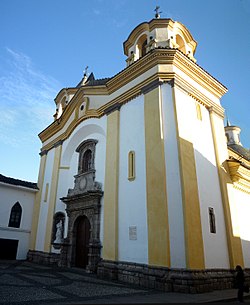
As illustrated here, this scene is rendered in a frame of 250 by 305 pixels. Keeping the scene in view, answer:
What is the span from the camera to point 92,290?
7516 millimetres

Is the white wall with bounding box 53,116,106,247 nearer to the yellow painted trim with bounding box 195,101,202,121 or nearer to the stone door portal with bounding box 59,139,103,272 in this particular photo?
the stone door portal with bounding box 59,139,103,272

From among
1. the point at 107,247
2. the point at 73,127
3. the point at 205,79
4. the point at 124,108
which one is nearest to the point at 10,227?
the point at 73,127

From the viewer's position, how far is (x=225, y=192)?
1076 cm

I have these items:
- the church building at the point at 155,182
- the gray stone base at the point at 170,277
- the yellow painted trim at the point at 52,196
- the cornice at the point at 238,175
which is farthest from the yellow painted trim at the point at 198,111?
the yellow painted trim at the point at 52,196

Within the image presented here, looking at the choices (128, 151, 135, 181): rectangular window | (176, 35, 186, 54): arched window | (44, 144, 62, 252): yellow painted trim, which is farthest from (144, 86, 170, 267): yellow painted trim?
(44, 144, 62, 252): yellow painted trim

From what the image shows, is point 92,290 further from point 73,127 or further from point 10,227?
point 10,227

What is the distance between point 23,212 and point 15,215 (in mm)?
538

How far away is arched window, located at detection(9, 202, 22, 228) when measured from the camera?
56.3ft

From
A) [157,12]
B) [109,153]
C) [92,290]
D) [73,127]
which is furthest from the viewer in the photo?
[73,127]

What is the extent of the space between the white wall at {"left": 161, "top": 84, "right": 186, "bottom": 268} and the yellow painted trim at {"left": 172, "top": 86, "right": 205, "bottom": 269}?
0.14 metres

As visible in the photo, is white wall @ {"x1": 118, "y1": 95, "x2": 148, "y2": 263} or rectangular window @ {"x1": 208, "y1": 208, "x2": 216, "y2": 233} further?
rectangular window @ {"x1": 208, "y1": 208, "x2": 216, "y2": 233}

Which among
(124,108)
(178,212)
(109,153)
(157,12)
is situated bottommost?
(178,212)

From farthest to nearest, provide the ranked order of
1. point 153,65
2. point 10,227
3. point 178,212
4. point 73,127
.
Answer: point 10,227 < point 73,127 < point 153,65 < point 178,212

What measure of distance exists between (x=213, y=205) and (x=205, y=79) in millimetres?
5990
